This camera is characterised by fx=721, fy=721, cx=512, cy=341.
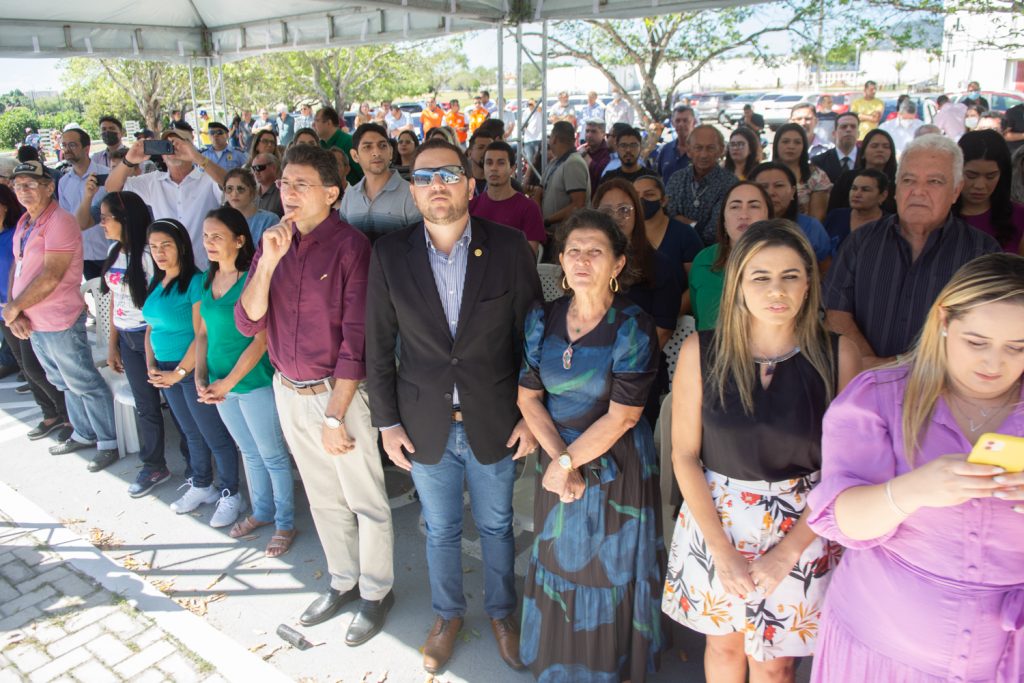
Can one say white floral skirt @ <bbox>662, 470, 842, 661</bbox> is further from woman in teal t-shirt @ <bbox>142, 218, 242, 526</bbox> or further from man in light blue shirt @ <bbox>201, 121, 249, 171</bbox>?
man in light blue shirt @ <bbox>201, 121, 249, 171</bbox>

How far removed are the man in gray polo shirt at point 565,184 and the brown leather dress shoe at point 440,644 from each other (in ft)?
11.5

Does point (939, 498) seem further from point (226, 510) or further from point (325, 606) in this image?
point (226, 510)

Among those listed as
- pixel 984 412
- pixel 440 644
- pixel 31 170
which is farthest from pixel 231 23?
pixel 984 412

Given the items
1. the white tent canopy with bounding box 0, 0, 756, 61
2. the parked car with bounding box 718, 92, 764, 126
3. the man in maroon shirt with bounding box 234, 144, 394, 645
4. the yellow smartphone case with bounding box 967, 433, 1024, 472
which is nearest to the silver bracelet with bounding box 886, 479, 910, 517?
the yellow smartphone case with bounding box 967, 433, 1024, 472

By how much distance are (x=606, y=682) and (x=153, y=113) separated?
2761cm

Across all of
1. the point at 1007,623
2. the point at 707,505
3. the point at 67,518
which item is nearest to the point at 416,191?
the point at 707,505

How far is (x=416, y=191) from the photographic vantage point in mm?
2604

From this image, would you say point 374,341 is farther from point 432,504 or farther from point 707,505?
point 707,505

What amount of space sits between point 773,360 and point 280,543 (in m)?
2.73

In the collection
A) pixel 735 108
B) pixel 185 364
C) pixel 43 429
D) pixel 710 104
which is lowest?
pixel 43 429

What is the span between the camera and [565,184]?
6.03 m

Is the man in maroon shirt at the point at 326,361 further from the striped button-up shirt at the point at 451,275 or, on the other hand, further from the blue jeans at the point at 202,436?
the blue jeans at the point at 202,436

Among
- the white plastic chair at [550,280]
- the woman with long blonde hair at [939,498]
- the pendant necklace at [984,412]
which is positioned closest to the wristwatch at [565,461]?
the woman with long blonde hair at [939,498]

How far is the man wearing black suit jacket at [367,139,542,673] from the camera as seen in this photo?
2.61 metres
